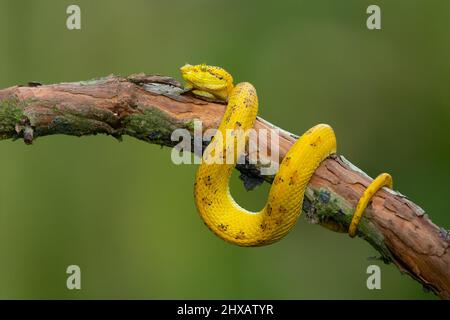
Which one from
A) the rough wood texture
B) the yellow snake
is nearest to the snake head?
the yellow snake

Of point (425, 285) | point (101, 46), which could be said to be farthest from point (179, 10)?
point (425, 285)

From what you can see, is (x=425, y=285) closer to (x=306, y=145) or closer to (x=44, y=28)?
(x=306, y=145)

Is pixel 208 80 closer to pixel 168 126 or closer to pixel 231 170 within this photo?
pixel 168 126

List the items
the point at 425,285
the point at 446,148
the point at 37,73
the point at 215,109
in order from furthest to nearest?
the point at 446,148 < the point at 37,73 < the point at 215,109 < the point at 425,285

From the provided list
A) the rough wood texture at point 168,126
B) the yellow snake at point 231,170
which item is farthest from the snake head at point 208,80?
the rough wood texture at point 168,126

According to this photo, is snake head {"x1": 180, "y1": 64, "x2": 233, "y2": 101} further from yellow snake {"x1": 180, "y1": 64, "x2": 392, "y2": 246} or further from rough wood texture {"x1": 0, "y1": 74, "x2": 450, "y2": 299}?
rough wood texture {"x1": 0, "y1": 74, "x2": 450, "y2": 299}

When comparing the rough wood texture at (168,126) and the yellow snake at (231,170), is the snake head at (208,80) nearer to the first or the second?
the yellow snake at (231,170)
